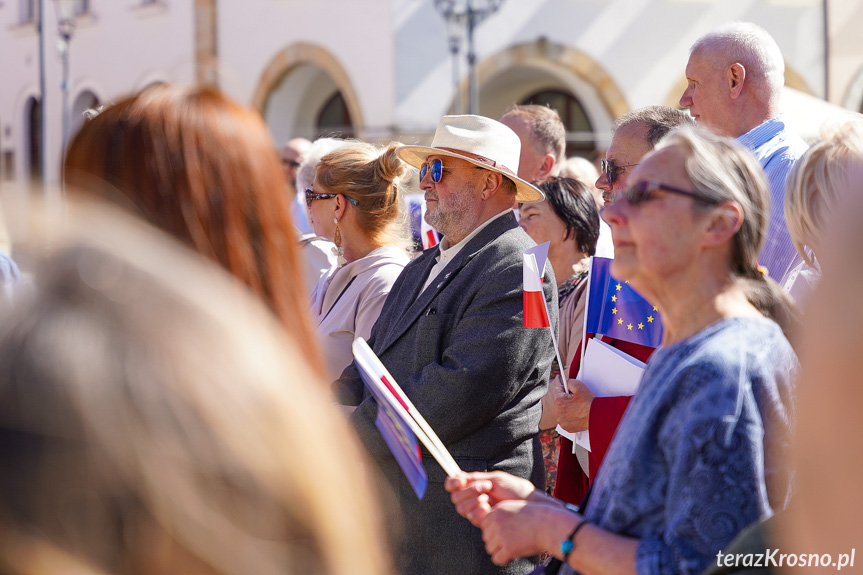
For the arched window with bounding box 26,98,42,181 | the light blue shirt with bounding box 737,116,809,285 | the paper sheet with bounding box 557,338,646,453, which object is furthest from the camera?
the arched window with bounding box 26,98,42,181

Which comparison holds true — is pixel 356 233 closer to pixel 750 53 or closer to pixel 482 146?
pixel 482 146

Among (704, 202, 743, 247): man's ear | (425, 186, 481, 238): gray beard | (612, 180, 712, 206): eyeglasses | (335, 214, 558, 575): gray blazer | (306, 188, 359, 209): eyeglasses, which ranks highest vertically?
(612, 180, 712, 206): eyeglasses

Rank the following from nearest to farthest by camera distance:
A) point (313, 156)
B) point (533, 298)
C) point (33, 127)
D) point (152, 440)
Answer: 1. point (152, 440)
2. point (533, 298)
3. point (313, 156)
4. point (33, 127)

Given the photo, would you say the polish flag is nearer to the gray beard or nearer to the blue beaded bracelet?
the gray beard

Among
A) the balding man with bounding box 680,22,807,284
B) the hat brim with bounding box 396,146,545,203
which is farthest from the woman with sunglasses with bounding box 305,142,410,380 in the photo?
the balding man with bounding box 680,22,807,284

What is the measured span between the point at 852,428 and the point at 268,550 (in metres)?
0.62

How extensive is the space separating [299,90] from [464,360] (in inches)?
576

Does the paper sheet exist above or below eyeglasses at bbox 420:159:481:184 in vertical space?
below

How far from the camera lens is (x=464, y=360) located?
9.57ft

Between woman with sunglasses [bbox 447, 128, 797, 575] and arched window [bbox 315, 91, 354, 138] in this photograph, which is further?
arched window [bbox 315, 91, 354, 138]

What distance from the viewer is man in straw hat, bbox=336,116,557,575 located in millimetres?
2920

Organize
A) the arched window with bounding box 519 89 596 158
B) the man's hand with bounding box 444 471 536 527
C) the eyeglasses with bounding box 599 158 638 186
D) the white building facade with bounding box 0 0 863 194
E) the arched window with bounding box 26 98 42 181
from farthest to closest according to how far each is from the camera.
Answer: the arched window with bounding box 26 98 42 181 < the arched window with bounding box 519 89 596 158 < the white building facade with bounding box 0 0 863 194 < the eyeglasses with bounding box 599 158 638 186 < the man's hand with bounding box 444 471 536 527

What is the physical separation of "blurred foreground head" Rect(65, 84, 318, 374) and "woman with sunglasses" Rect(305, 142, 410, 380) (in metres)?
2.37

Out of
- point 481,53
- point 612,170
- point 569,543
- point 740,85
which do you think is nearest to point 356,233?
point 612,170
